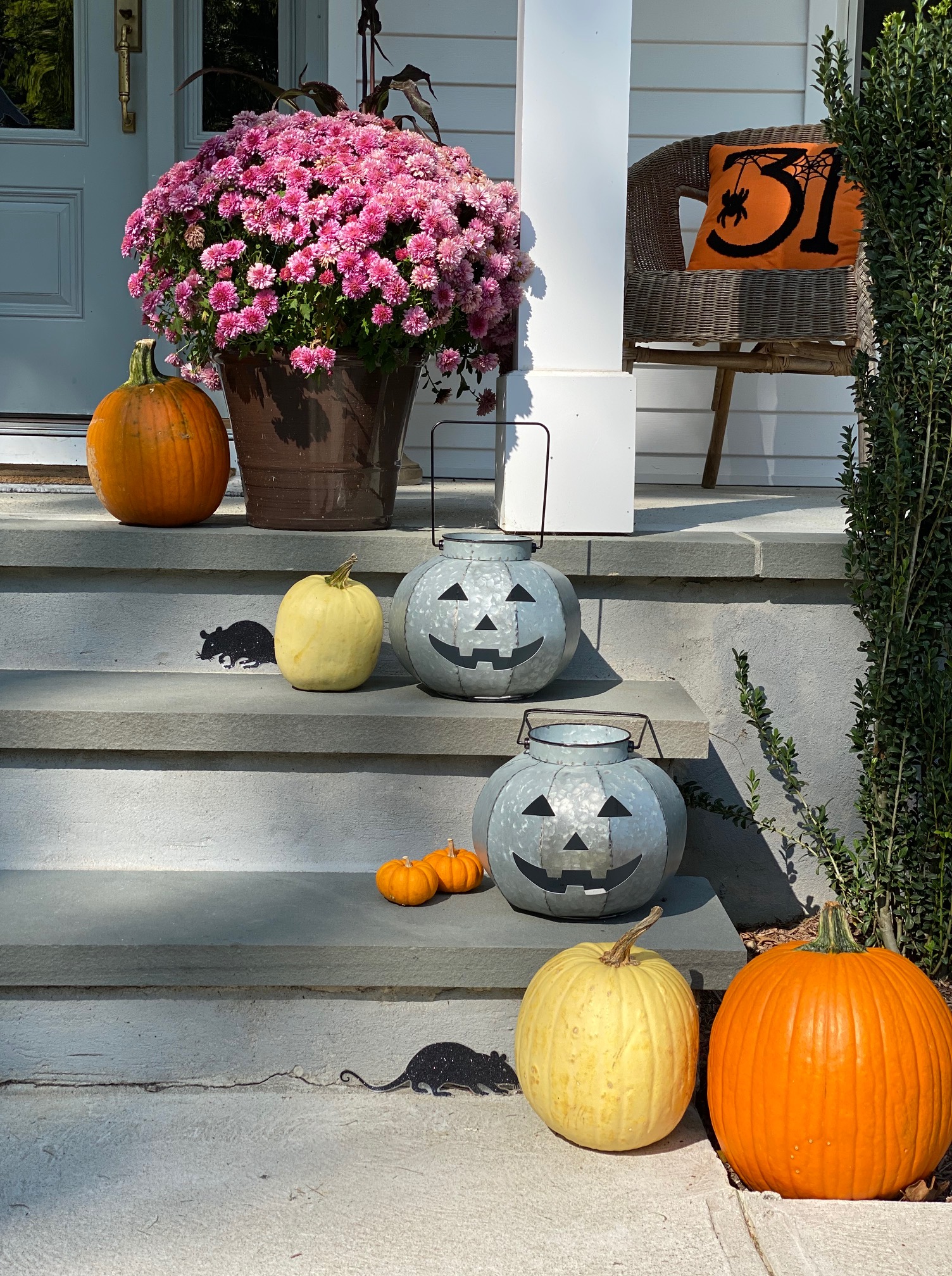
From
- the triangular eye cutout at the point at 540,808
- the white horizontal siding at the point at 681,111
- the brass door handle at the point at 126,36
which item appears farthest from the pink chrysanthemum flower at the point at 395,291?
the brass door handle at the point at 126,36

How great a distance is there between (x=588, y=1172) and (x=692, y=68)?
3.25 m

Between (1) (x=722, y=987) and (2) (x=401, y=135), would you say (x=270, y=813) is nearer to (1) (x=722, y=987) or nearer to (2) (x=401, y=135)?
(1) (x=722, y=987)

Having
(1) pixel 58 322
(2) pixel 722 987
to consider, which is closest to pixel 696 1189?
(2) pixel 722 987

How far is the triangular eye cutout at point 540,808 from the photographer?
167cm

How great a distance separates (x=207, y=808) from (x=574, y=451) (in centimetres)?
93

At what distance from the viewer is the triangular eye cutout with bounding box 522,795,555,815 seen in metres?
1.67

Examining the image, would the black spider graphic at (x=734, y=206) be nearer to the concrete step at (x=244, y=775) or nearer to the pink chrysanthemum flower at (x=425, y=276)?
the pink chrysanthemum flower at (x=425, y=276)

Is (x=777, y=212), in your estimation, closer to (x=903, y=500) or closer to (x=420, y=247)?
(x=420, y=247)

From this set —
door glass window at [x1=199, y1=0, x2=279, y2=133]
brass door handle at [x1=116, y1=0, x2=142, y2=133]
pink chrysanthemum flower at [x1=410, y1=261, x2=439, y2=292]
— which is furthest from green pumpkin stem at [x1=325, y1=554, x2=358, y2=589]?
brass door handle at [x1=116, y1=0, x2=142, y2=133]

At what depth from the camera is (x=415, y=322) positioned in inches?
86.4

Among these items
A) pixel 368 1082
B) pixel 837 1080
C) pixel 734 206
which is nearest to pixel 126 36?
pixel 734 206

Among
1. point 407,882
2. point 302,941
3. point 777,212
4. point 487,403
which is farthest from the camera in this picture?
point 777,212

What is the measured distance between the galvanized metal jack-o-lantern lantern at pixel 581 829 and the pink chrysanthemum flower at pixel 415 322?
32.4 inches

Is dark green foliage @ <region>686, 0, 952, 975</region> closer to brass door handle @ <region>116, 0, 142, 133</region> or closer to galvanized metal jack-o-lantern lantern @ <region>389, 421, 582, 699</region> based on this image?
galvanized metal jack-o-lantern lantern @ <region>389, 421, 582, 699</region>
